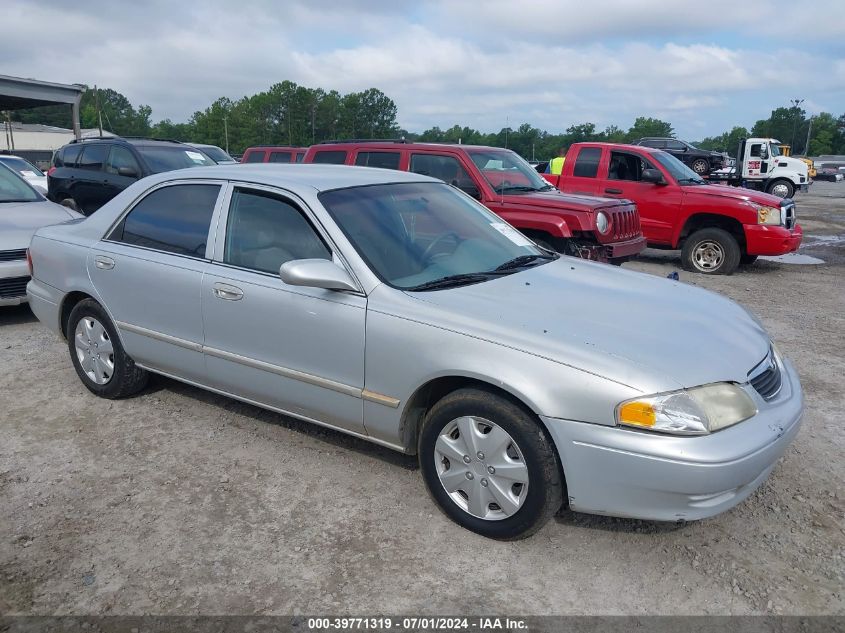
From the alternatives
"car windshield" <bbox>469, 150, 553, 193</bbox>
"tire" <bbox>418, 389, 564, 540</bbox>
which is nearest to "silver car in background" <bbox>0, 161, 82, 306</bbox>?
"car windshield" <bbox>469, 150, 553, 193</bbox>

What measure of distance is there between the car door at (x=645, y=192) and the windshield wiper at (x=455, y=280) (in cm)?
750

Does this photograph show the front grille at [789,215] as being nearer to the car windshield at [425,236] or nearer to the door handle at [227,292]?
the car windshield at [425,236]

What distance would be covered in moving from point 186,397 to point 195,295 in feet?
3.79

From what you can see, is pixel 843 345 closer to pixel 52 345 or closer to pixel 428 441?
pixel 428 441

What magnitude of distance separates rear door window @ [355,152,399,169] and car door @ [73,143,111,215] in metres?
4.66

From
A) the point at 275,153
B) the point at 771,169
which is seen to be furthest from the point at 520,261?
the point at 771,169

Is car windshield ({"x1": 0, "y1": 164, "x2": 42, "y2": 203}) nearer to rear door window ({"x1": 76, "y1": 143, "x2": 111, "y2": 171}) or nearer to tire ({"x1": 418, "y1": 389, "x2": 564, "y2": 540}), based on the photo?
rear door window ({"x1": 76, "y1": 143, "x2": 111, "y2": 171})

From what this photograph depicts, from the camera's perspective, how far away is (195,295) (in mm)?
3881

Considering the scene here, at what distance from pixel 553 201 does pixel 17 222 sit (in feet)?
18.8

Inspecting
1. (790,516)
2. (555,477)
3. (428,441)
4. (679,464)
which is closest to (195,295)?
(428,441)

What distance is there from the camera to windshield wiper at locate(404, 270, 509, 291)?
3.33m

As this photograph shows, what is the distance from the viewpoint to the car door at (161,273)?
3971mm

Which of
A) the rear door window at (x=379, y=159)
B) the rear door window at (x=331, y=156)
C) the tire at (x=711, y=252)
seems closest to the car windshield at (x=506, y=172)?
the rear door window at (x=379, y=159)

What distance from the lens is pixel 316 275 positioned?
3.20 m
